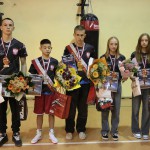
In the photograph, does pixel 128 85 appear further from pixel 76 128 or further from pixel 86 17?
pixel 76 128

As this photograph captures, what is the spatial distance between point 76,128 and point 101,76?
906 millimetres

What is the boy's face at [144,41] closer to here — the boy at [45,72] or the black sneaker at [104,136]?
the boy at [45,72]

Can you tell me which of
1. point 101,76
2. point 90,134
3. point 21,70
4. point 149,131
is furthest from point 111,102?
point 21,70

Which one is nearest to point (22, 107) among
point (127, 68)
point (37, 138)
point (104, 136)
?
point (37, 138)

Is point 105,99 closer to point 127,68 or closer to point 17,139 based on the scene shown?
point 127,68

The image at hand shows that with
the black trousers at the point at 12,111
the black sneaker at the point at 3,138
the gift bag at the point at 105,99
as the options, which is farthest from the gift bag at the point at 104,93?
the black sneaker at the point at 3,138

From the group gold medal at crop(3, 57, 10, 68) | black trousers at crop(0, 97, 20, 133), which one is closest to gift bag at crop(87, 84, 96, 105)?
black trousers at crop(0, 97, 20, 133)

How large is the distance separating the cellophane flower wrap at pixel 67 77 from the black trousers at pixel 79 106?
6.9 inches

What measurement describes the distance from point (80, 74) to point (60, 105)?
456 millimetres

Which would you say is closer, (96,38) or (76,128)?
(76,128)

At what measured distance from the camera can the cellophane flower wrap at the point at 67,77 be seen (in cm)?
311

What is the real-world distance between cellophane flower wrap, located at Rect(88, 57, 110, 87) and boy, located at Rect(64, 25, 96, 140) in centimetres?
18

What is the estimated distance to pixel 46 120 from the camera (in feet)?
13.6

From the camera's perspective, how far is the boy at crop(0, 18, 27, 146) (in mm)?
3022
